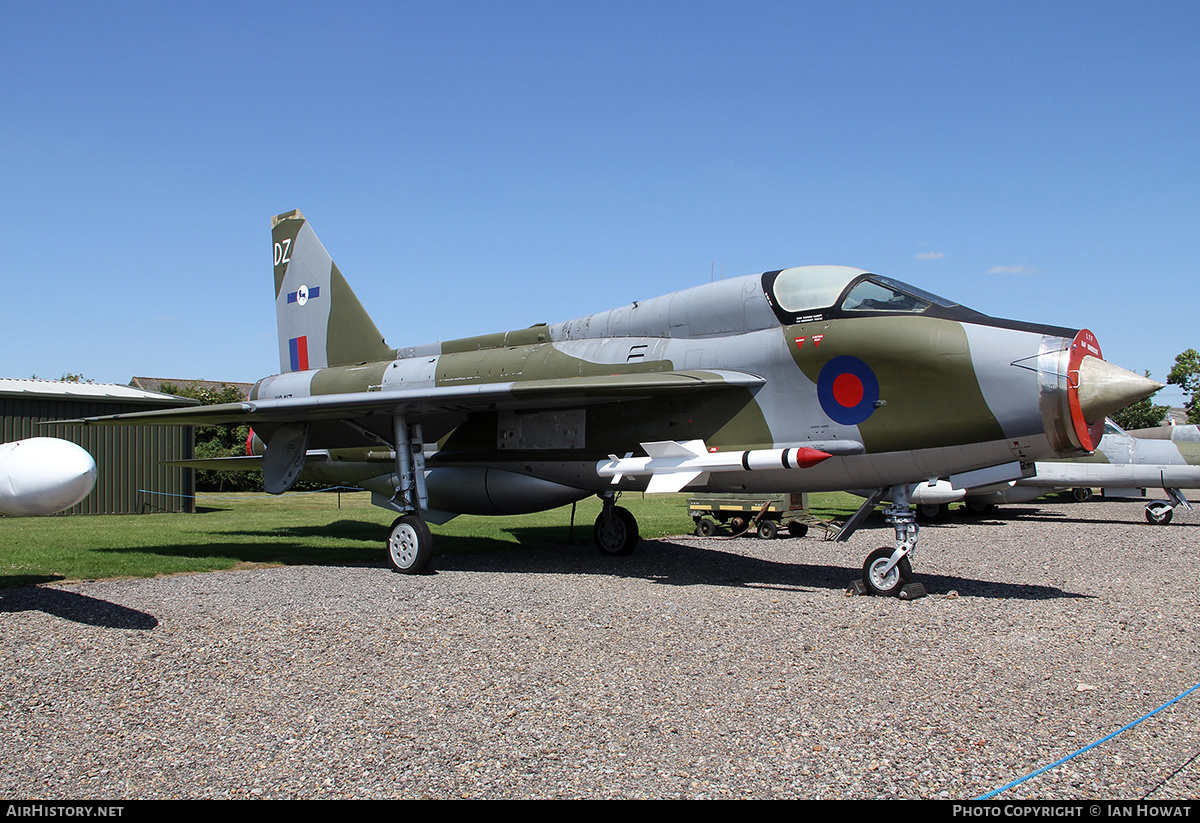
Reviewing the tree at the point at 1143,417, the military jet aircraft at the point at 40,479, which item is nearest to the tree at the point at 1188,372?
the tree at the point at 1143,417

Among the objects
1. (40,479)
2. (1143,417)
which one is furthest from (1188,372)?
(40,479)

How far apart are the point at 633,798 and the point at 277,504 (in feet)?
75.3

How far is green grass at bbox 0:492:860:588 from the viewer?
9805 millimetres

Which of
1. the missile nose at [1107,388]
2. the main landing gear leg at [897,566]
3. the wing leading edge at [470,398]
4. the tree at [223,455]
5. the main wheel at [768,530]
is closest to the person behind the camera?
the missile nose at [1107,388]

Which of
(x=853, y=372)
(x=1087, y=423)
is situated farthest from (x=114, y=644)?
(x=1087, y=423)

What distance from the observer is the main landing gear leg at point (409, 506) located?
32.1 ft

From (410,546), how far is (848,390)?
5.52 m

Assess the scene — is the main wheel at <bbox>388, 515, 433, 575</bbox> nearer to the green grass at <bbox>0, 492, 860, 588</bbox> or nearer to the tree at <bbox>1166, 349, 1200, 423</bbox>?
the green grass at <bbox>0, 492, 860, 588</bbox>

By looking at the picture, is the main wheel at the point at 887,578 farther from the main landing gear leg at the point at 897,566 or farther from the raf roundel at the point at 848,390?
the raf roundel at the point at 848,390

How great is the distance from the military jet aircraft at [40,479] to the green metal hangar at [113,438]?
14.4 metres

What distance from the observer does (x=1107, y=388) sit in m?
7.04

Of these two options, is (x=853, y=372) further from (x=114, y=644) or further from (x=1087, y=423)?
(x=114, y=644)

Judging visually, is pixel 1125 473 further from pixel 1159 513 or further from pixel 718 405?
pixel 718 405

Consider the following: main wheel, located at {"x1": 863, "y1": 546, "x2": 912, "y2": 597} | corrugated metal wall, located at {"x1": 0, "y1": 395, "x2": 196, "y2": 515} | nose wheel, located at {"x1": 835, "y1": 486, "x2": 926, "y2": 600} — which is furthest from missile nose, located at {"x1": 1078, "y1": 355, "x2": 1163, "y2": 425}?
corrugated metal wall, located at {"x1": 0, "y1": 395, "x2": 196, "y2": 515}
